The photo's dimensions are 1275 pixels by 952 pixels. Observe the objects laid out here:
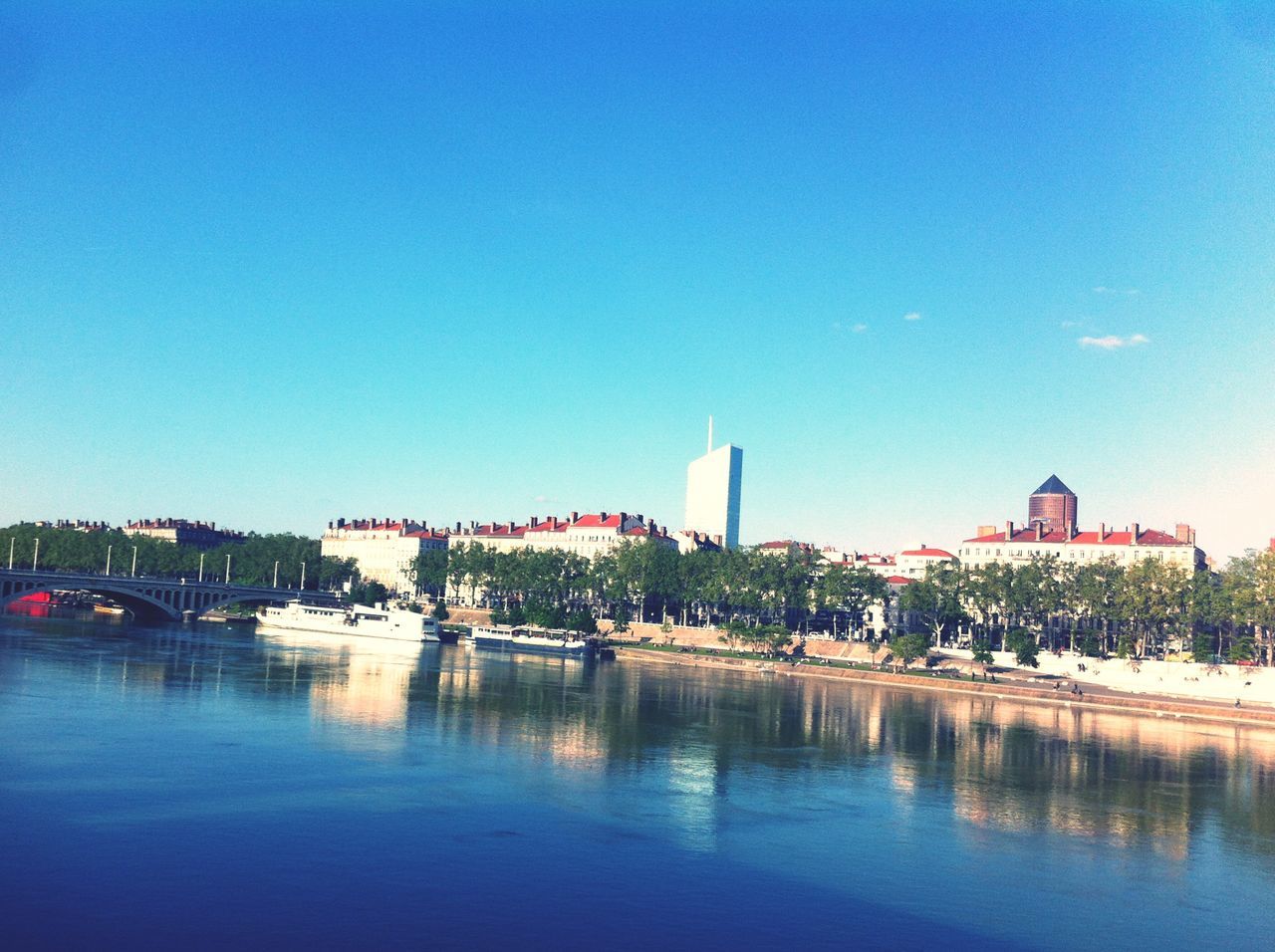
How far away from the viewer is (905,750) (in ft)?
133

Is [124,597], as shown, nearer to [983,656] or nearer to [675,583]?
[675,583]

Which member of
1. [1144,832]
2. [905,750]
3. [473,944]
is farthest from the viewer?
[905,750]

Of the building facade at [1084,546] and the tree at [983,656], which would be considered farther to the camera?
the building facade at [1084,546]

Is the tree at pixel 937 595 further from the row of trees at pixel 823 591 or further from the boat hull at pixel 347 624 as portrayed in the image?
the boat hull at pixel 347 624

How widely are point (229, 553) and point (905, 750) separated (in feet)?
342

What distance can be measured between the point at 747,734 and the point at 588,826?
1770cm

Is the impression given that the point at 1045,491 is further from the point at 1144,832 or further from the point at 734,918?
the point at 734,918

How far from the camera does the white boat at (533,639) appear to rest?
82000mm

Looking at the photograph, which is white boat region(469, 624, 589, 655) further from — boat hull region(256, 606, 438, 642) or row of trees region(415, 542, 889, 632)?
row of trees region(415, 542, 889, 632)

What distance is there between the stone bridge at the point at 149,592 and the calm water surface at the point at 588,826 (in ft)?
114

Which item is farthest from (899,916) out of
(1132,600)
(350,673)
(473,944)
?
(1132,600)

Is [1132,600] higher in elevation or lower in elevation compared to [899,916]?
higher

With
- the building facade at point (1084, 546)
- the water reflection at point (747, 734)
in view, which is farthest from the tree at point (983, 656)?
the building facade at point (1084, 546)

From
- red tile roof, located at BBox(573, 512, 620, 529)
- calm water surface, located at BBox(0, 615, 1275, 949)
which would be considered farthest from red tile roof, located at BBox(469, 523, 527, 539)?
calm water surface, located at BBox(0, 615, 1275, 949)
